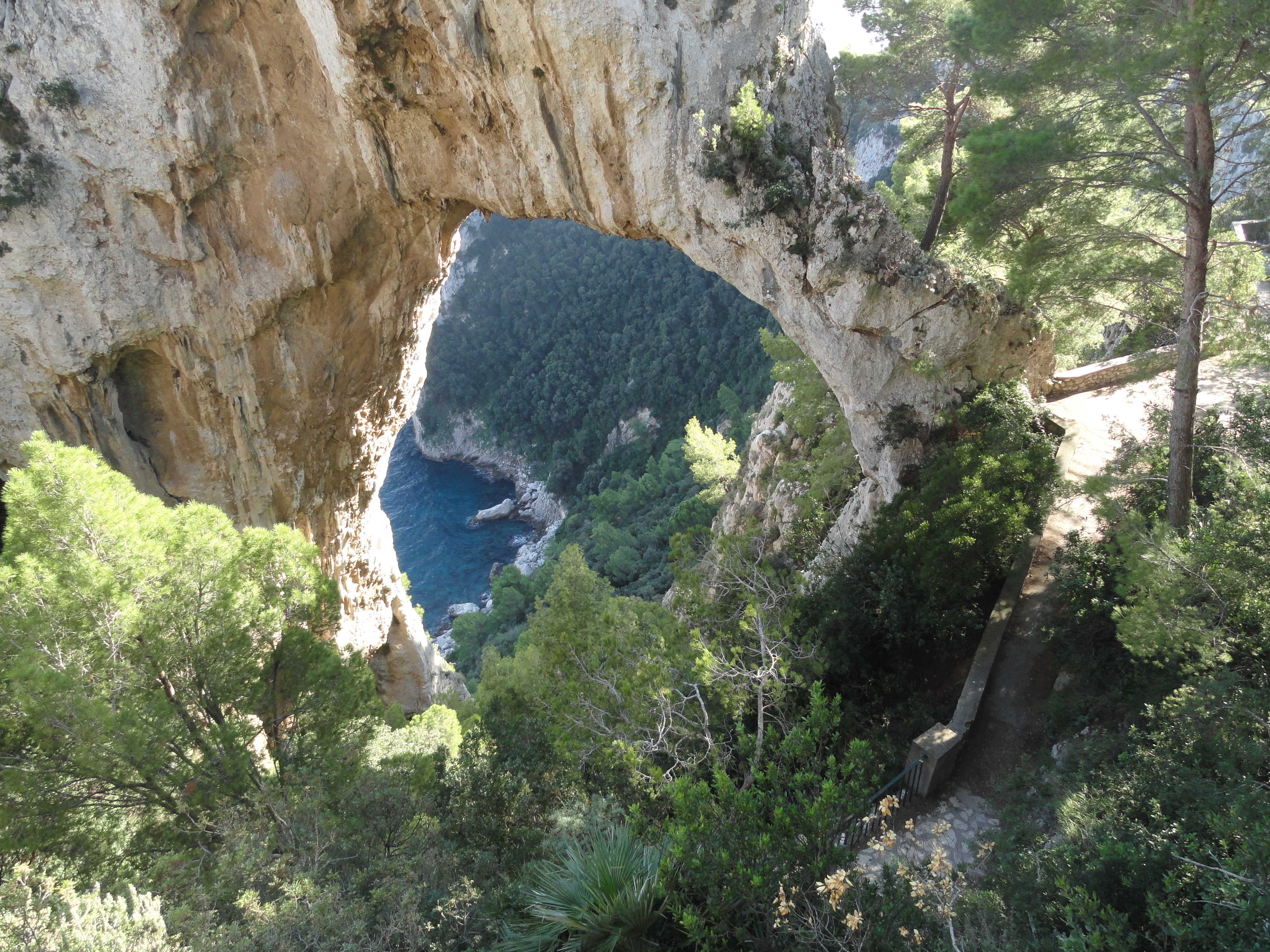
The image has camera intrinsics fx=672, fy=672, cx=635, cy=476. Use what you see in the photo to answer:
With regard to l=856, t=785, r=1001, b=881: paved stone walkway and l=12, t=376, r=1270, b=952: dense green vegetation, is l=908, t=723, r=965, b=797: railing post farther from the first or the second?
l=12, t=376, r=1270, b=952: dense green vegetation

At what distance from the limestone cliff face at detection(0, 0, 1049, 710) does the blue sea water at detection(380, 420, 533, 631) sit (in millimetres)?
26856

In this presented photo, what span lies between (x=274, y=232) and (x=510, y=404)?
47.1 meters

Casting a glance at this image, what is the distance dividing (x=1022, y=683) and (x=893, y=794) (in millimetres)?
2683

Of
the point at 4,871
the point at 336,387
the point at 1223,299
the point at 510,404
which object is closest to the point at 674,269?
the point at 510,404

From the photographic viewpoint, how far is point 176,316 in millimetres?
12781

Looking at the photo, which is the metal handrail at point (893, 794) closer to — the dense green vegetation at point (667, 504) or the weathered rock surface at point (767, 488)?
the dense green vegetation at point (667, 504)

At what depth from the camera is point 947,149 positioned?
11.7 metres

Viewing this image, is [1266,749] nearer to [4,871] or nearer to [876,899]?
[876,899]

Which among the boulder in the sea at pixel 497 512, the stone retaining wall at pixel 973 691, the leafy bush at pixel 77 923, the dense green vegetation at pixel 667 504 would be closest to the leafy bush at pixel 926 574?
the stone retaining wall at pixel 973 691

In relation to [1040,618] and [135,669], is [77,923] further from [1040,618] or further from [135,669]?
[1040,618]

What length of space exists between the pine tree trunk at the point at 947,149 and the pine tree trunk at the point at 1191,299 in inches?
178

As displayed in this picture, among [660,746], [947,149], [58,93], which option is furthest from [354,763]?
[947,149]

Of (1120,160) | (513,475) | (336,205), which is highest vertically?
(513,475)

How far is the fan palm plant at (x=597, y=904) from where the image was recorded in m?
4.43
